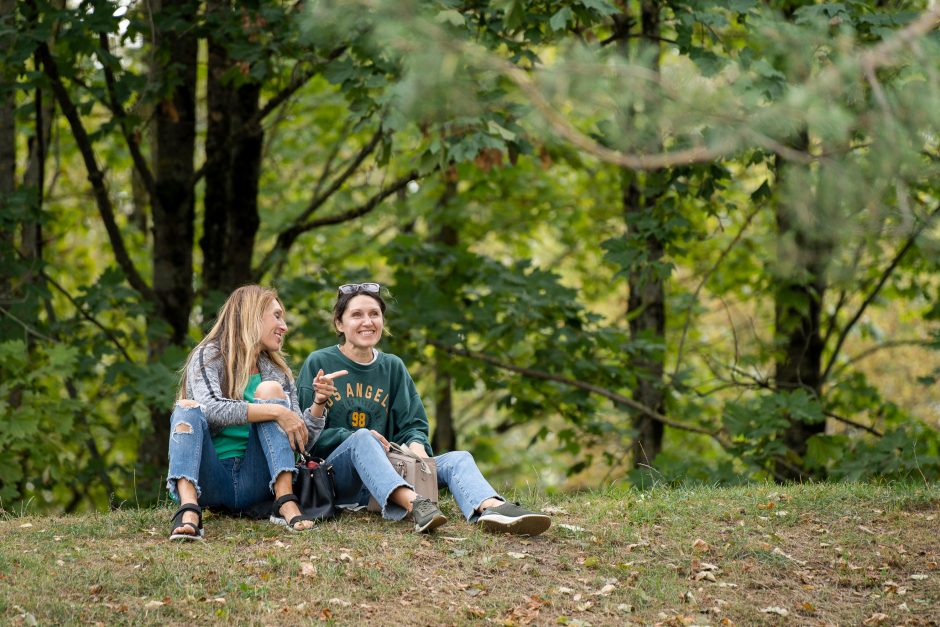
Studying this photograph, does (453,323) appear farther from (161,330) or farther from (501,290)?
(161,330)

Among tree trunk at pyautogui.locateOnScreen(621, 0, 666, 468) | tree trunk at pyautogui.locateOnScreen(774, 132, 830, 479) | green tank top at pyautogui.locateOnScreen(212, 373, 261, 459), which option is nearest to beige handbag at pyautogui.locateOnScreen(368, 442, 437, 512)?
green tank top at pyautogui.locateOnScreen(212, 373, 261, 459)

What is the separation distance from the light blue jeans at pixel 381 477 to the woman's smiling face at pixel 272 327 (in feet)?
2.19

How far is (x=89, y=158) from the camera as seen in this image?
29.0ft

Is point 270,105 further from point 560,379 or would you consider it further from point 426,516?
point 426,516

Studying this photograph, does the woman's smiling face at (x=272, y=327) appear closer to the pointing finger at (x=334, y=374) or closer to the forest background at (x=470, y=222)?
the pointing finger at (x=334, y=374)

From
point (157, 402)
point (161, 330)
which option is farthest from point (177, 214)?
point (157, 402)

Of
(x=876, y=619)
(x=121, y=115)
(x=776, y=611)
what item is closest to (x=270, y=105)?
(x=121, y=115)

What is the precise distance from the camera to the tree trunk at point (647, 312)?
28.3ft

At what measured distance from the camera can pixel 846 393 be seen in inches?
417

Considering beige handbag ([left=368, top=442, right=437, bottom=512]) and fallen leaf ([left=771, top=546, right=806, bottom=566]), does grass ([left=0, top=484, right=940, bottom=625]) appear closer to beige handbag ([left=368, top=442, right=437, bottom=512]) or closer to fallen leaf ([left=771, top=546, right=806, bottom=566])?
fallen leaf ([left=771, top=546, right=806, bottom=566])

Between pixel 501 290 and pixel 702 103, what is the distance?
5.53 m

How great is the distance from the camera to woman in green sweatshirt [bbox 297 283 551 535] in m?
5.27

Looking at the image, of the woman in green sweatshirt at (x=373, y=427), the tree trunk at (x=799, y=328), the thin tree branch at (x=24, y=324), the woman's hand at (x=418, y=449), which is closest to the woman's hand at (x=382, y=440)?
the woman in green sweatshirt at (x=373, y=427)

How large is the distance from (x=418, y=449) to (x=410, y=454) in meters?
0.11
